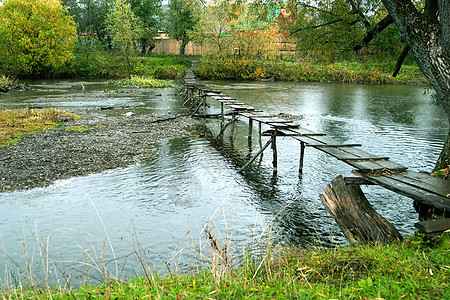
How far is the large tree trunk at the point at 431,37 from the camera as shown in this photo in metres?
6.12

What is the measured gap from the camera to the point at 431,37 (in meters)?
6.31

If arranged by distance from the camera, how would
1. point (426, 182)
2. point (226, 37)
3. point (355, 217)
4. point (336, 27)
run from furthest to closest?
point (226, 37) < point (336, 27) < point (426, 182) < point (355, 217)

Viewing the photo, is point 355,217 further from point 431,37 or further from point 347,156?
point 431,37

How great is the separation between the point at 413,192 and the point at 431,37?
2.70 metres

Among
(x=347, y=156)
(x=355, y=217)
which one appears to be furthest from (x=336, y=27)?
(x=355, y=217)

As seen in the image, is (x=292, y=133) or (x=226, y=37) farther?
(x=226, y=37)

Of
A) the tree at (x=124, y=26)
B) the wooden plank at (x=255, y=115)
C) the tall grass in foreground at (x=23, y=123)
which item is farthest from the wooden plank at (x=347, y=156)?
the tree at (x=124, y=26)

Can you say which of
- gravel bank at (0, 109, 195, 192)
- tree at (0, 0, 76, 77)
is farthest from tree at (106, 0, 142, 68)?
gravel bank at (0, 109, 195, 192)

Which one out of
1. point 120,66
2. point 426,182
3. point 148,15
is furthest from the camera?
point 148,15

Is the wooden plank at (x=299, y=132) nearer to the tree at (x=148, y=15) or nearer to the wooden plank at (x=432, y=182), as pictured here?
the wooden plank at (x=432, y=182)

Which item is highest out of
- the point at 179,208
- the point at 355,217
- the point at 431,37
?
the point at 431,37

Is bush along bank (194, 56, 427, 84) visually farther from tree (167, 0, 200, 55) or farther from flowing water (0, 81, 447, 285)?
flowing water (0, 81, 447, 285)

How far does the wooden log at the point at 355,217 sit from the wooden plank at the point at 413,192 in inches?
16.7

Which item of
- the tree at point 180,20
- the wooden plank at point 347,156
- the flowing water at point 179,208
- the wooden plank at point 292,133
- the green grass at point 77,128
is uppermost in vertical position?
the tree at point 180,20
